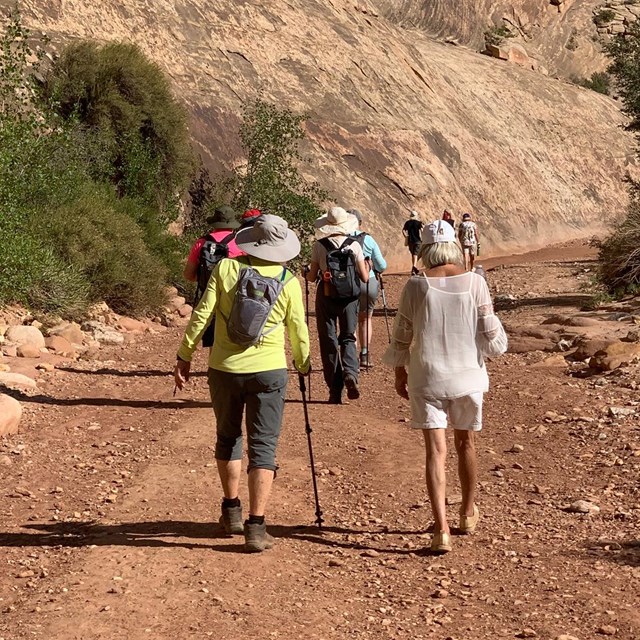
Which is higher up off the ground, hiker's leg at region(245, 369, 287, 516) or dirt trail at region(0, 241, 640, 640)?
hiker's leg at region(245, 369, 287, 516)

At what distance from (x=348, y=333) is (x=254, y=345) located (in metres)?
4.71

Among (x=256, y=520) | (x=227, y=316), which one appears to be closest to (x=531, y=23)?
(x=227, y=316)

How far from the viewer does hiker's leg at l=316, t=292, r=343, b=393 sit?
36.9ft

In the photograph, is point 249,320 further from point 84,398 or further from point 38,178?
point 38,178

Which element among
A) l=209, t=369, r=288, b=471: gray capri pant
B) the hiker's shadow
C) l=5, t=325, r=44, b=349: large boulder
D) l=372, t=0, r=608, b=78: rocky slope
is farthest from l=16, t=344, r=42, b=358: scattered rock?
l=372, t=0, r=608, b=78: rocky slope

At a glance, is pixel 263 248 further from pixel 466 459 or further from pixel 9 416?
pixel 9 416

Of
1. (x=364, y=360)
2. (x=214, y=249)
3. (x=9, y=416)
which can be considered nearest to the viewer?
(x=9, y=416)

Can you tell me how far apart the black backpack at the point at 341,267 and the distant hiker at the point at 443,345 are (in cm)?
430

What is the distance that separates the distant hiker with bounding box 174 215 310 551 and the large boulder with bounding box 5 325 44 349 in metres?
8.15

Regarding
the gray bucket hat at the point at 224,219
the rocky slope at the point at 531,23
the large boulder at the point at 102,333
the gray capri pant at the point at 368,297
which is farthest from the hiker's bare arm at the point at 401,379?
the rocky slope at the point at 531,23

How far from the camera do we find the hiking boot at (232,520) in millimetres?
6965

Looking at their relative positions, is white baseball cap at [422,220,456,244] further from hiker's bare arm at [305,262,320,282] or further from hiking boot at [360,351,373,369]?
hiking boot at [360,351,373,369]

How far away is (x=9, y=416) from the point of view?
32.8 ft

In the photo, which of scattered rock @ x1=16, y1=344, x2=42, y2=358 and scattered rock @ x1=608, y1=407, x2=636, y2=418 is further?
scattered rock @ x1=16, y1=344, x2=42, y2=358
